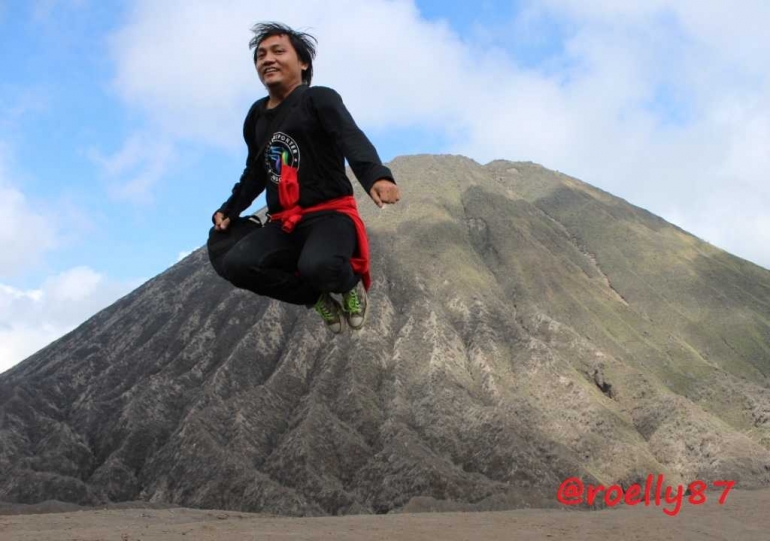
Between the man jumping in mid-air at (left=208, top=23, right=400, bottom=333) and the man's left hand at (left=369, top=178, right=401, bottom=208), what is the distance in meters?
0.35

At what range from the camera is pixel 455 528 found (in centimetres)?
2005

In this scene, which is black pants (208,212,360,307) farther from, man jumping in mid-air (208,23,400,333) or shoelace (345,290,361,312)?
shoelace (345,290,361,312)

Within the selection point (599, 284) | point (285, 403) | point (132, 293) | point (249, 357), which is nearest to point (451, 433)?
point (285, 403)

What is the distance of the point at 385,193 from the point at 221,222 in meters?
1.87

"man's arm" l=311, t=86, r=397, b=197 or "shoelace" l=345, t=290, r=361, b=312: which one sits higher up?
"man's arm" l=311, t=86, r=397, b=197

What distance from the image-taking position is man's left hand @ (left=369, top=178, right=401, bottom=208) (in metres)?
4.52

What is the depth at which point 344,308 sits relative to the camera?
600 centimetres

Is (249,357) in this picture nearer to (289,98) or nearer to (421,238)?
(421,238)

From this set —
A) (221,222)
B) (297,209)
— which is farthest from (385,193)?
(221,222)

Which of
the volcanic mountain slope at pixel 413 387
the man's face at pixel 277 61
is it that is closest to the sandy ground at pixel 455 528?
the man's face at pixel 277 61

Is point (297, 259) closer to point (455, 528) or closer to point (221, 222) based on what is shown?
point (221, 222)

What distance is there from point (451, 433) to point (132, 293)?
45970 mm

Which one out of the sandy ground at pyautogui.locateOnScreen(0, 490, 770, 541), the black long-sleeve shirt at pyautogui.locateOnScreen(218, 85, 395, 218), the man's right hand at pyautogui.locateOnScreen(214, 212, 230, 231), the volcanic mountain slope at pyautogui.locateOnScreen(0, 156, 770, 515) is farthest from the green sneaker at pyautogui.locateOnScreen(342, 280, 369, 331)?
the volcanic mountain slope at pyautogui.locateOnScreen(0, 156, 770, 515)

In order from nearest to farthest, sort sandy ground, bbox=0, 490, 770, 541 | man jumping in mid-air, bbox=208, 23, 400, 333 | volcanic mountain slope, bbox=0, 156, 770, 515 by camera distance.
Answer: man jumping in mid-air, bbox=208, 23, 400, 333, sandy ground, bbox=0, 490, 770, 541, volcanic mountain slope, bbox=0, 156, 770, 515
